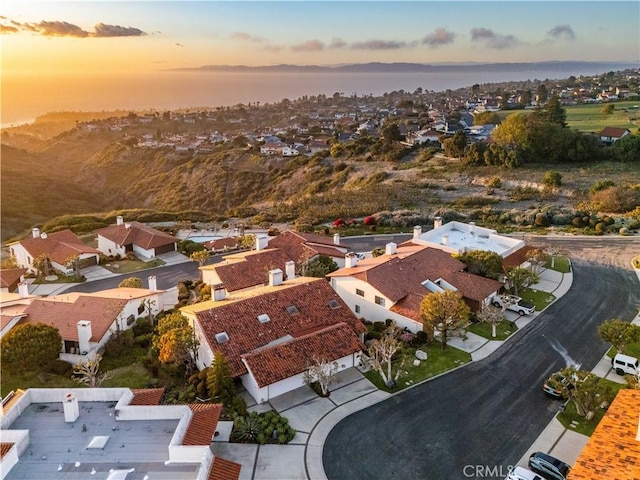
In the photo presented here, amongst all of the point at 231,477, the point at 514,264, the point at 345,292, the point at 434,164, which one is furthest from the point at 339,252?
the point at 434,164

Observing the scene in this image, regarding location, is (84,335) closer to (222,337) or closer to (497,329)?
(222,337)

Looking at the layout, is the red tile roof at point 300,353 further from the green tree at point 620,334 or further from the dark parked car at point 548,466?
the green tree at point 620,334

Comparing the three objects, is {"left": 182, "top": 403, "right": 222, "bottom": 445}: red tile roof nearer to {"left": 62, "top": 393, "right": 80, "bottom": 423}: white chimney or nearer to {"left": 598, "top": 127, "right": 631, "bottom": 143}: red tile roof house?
{"left": 62, "top": 393, "right": 80, "bottom": 423}: white chimney

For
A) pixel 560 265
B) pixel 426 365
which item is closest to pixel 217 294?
pixel 426 365

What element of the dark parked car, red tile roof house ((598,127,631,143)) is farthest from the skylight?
red tile roof house ((598,127,631,143))

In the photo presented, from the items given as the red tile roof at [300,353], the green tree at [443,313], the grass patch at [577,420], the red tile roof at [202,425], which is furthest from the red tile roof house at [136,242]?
the grass patch at [577,420]

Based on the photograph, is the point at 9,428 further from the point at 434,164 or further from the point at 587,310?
the point at 434,164
